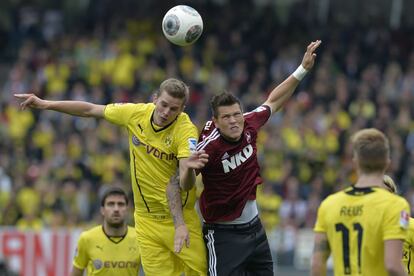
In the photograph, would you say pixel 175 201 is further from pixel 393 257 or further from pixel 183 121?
pixel 393 257

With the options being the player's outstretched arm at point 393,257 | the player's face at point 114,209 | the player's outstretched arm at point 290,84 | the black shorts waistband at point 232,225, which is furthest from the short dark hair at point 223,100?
the player's outstretched arm at point 393,257

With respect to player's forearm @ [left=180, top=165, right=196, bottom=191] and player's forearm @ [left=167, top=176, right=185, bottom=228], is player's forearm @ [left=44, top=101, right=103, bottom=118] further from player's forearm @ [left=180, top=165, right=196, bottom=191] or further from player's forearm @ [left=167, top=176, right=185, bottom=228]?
player's forearm @ [left=180, top=165, right=196, bottom=191]

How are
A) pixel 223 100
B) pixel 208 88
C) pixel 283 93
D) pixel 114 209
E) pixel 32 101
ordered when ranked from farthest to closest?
pixel 208 88
pixel 114 209
pixel 283 93
pixel 32 101
pixel 223 100

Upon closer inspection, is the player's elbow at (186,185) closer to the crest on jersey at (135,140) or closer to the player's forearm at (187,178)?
the player's forearm at (187,178)

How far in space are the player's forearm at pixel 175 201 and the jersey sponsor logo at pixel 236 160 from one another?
43cm

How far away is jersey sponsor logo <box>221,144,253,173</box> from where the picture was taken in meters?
9.78

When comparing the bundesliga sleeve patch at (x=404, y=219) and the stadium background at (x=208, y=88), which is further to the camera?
the stadium background at (x=208, y=88)

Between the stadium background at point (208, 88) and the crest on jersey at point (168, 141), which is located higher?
the stadium background at point (208, 88)

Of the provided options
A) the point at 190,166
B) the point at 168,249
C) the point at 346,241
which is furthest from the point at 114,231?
the point at 346,241

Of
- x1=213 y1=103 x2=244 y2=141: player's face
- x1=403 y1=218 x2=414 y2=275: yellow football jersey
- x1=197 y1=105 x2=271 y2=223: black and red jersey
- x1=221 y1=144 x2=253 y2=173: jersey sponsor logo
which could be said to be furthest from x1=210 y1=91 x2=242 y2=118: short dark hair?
x1=403 y1=218 x2=414 y2=275: yellow football jersey

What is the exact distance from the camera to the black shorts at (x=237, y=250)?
32.6ft

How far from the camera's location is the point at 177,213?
9.73 metres

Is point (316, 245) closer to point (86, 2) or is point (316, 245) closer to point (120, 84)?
point (120, 84)

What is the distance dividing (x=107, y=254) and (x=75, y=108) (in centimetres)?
190
